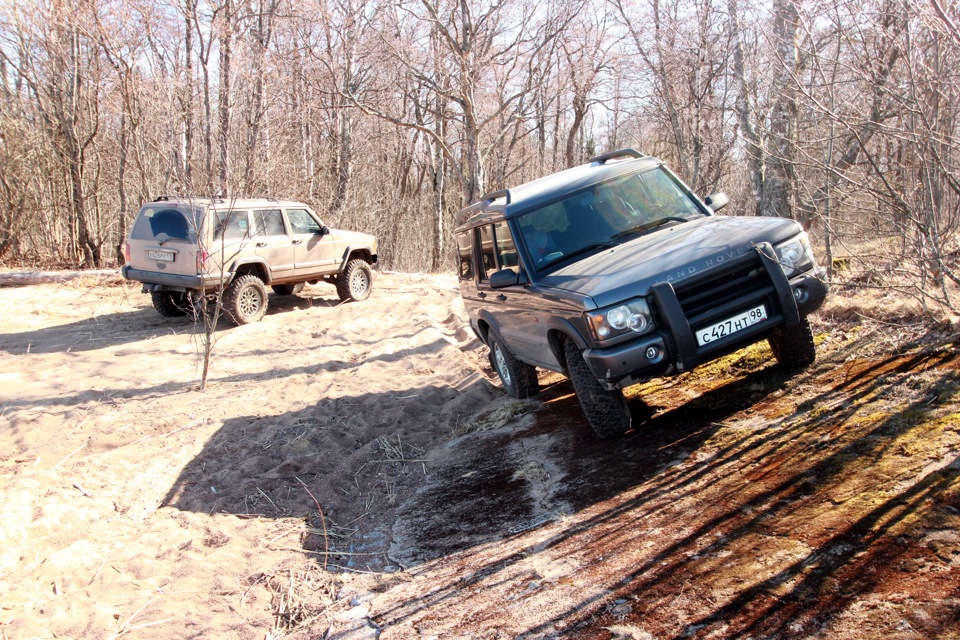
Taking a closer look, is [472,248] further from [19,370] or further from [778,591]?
[19,370]

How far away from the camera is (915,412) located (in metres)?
4.00

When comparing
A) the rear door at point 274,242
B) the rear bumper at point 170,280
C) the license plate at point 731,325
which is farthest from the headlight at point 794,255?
the rear door at point 274,242

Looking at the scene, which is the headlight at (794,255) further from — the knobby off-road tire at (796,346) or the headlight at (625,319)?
the headlight at (625,319)

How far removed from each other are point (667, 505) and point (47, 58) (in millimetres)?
19556

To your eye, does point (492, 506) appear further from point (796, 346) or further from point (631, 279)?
point (796, 346)

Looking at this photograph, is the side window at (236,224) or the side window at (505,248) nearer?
the side window at (505,248)

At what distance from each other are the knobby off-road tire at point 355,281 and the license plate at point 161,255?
317 centimetres

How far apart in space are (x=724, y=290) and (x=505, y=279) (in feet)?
5.22

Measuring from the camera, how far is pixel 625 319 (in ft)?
14.1

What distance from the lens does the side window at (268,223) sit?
11172mm

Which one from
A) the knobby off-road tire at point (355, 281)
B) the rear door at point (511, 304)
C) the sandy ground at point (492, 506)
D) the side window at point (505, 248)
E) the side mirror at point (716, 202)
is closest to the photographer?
the sandy ground at point (492, 506)

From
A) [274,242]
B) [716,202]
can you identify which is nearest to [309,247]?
[274,242]

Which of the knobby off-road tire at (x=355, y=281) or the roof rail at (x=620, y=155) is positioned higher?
the roof rail at (x=620, y=155)

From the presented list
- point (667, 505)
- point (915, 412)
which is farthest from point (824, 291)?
point (667, 505)
